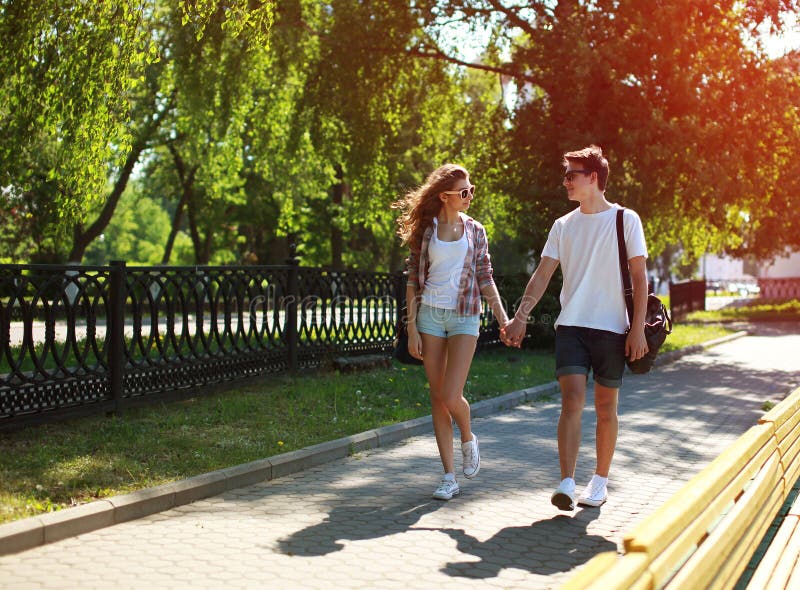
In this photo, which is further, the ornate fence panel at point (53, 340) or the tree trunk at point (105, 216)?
the tree trunk at point (105, 216)

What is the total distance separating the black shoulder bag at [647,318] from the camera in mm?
5664

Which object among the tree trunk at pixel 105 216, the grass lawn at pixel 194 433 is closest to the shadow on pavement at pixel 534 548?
the grass lawn at pixel 194 433

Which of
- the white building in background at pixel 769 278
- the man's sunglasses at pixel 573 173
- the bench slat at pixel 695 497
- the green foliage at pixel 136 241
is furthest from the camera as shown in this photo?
the green foliage at pixel 136 241

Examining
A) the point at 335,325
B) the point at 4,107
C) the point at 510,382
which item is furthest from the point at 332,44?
the point at 4,107

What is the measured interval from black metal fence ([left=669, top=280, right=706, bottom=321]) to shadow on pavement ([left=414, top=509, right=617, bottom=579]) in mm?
26904

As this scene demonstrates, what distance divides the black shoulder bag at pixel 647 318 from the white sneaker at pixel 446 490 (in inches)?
56.1

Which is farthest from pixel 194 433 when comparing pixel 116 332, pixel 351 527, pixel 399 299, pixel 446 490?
pixel 399 299

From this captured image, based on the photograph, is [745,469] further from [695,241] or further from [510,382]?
[695,241]

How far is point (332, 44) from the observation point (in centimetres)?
2125

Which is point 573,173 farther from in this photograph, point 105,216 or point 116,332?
point 105,216

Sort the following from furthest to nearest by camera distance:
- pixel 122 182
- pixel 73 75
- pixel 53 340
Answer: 1. pixel 122 182
2. pixel 73 75
3. pixel 53 340

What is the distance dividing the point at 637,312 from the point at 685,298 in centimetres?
3215

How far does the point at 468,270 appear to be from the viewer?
6.20 meters

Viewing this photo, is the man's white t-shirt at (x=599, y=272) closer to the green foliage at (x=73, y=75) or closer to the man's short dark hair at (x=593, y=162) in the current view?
the man's short dark hair at (x=593, y=162)
